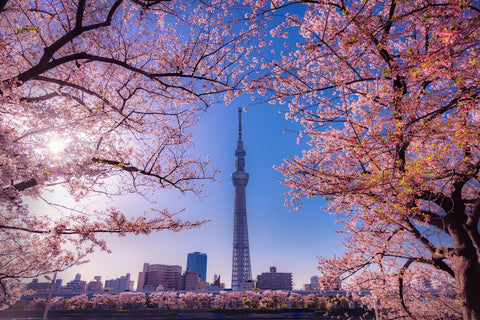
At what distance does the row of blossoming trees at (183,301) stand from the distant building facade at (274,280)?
230ft

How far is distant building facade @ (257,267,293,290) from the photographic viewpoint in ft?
371

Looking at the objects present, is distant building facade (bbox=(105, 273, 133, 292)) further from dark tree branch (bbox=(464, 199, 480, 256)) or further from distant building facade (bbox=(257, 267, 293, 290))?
dark tree branch (bbox=(464, 199, 480, 256))

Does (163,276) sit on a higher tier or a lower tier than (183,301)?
higher

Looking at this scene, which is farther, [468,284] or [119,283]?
[119,283]

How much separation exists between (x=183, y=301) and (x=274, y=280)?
77243 mm

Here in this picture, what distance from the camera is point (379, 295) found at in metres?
6.91

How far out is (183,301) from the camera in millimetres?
46250

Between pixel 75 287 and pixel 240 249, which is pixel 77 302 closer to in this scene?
pixel 240 249

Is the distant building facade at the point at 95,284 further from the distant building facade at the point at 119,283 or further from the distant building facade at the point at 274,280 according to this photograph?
the distant building facade at the point at 274,280

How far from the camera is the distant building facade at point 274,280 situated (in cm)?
11319

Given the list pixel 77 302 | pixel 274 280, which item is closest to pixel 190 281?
pixel 274 280

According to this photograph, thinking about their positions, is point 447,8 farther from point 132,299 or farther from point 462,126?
point 132,299

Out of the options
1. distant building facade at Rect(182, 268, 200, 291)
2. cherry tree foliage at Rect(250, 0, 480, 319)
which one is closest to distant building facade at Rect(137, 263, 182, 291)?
distant building facade at Rect(182, 268, 200, 291)

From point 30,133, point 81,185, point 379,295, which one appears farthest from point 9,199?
point 379,295
